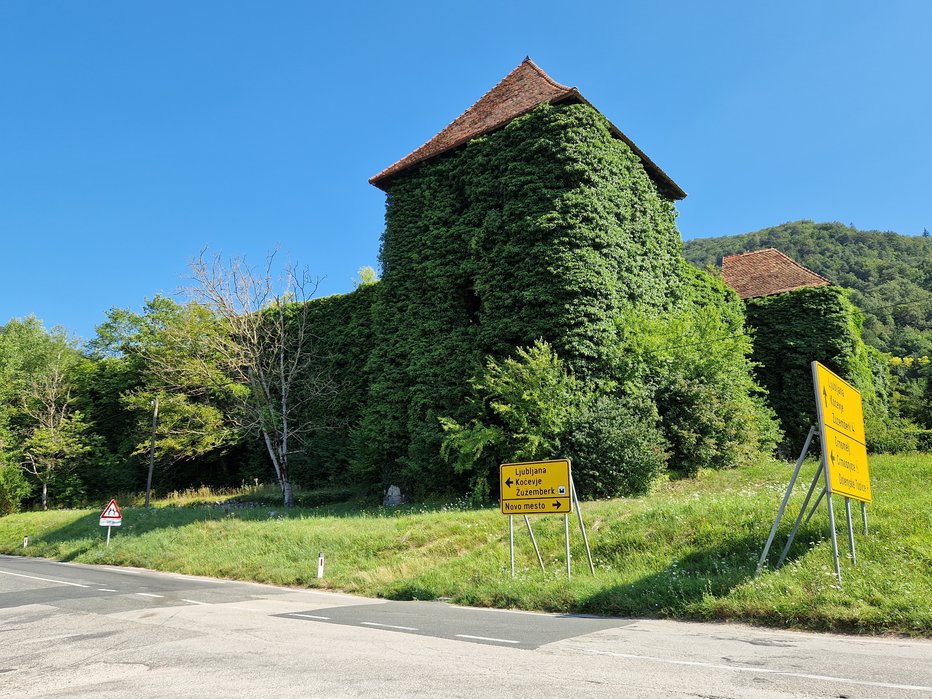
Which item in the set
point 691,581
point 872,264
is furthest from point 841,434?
point 872,264

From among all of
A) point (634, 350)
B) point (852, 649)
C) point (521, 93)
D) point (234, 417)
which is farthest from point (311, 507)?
point (852, 649)

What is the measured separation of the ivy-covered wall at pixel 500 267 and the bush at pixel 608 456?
6.89ft

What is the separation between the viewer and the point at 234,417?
30.1m

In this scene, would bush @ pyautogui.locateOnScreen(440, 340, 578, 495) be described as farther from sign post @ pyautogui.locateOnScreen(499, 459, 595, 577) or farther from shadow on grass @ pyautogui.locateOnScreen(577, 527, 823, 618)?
shadow on grass @ pyautogui.locateOnScreen(577, 527, 823, 618)

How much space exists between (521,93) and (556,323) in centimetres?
969

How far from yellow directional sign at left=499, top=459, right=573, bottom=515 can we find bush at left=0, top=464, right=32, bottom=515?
100ft

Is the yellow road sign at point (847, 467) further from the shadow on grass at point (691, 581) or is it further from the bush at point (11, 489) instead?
the bush at point (11, 489)

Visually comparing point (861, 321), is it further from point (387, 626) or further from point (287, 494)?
point (387, 626)

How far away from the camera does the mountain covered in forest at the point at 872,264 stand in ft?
151

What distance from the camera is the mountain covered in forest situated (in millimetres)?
46062

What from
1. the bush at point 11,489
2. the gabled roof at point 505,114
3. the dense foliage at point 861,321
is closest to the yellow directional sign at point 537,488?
the gabled roof at point 505,114

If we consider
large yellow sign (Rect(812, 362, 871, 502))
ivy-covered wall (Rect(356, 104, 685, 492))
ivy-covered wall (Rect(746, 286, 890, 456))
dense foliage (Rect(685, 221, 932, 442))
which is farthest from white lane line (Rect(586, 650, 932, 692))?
ivy-covered wall (Rect(746, 286, 890, 456))

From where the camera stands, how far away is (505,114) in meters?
22.8

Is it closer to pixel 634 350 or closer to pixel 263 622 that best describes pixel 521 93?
pixel 634 350
